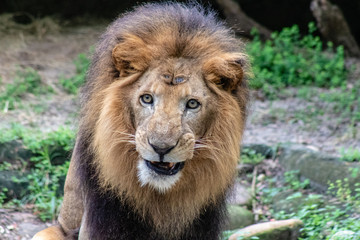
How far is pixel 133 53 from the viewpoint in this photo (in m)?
3.09

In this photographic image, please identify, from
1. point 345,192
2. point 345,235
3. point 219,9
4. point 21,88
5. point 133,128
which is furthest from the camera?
point 219,9

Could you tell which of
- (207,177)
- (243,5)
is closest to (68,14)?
(243,5)

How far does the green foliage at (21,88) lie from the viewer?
664 cm

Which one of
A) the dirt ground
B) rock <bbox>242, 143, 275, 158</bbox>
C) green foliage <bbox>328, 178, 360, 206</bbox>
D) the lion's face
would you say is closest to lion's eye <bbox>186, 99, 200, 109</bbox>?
the lion's face

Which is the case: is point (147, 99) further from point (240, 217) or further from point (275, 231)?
point (240, 217)

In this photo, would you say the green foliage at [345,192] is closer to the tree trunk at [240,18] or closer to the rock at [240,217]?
the rock at [240,217]

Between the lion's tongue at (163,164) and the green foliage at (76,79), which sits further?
the green foliage at (76,79)

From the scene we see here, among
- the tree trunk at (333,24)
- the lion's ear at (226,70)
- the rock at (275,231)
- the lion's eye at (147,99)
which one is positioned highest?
the tree trunk at (333,24)

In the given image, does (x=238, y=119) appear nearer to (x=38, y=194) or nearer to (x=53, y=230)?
A: (x=53, y=230)

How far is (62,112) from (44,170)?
1.56 meters

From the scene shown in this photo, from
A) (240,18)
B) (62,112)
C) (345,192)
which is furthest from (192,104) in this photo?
(240,18)

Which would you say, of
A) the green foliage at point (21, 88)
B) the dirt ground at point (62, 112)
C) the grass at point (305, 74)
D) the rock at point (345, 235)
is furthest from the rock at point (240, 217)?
the green foliage at point (21, 88)

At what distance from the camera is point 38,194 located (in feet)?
16.5

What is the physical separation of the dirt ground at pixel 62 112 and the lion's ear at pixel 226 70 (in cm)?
192
